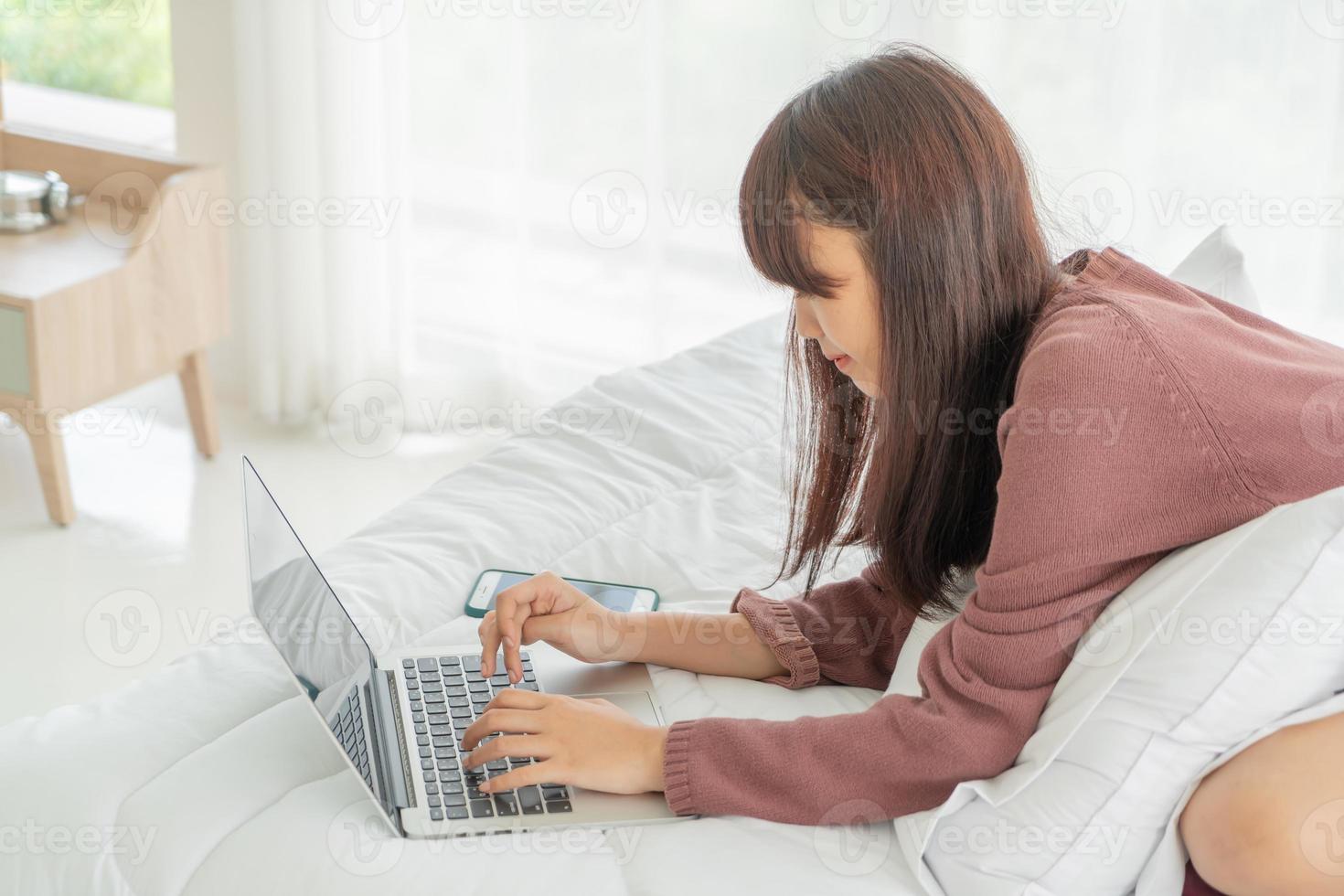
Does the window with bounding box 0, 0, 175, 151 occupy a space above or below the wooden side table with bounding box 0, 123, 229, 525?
above

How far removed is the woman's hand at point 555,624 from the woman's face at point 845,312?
297mm

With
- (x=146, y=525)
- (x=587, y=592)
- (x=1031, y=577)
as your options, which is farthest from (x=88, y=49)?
(x=1031, y=577)

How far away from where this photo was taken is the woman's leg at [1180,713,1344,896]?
84 centimetres

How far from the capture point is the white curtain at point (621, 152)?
2.24m

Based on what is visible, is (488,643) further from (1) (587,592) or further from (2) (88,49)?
(2) (88,49)

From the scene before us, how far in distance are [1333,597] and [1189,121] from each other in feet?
5.15

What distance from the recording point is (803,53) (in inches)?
97.7

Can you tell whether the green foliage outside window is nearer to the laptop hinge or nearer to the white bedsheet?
the white bedsheet

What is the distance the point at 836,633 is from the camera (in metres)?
1.22

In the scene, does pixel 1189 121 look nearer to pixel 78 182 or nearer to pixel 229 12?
pixel 229 12

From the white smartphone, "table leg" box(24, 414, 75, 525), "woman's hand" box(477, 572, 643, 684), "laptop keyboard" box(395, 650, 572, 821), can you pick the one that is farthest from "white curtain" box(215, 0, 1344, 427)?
"laptop keyboard" box(395, 650, 572, 821)

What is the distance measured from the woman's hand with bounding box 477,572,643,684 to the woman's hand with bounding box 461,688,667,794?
101 mm

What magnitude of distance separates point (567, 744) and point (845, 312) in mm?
388

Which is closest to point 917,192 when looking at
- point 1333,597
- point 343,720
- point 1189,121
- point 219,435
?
point 1333,597
